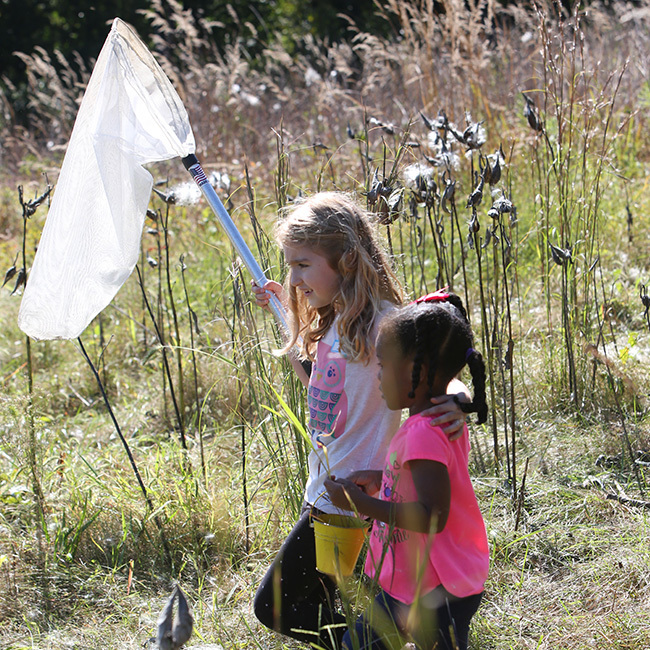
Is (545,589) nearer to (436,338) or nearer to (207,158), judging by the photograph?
(436,338)

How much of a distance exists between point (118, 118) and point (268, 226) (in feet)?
9.00

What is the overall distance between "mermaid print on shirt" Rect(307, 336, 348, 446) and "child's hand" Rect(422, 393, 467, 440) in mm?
326

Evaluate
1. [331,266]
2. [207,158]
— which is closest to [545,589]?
[331,266]

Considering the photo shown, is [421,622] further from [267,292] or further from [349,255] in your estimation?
[267,292]

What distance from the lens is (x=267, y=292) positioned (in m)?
1.97

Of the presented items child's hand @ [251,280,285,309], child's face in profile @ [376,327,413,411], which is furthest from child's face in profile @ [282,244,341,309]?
child's face in profile @ [376,327,413,411]

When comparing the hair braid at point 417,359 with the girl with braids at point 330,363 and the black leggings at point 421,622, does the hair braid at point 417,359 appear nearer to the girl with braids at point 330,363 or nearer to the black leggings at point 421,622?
the girl with braids at point 330,363

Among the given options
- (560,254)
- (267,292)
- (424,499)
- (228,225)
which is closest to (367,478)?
(424,499)

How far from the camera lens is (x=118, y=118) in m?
1.90

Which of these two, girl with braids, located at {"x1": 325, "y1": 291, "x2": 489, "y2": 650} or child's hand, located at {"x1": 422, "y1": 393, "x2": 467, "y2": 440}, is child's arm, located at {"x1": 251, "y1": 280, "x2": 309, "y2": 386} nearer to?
girl with braids, located at {"x1": 325, "y1": 291, "x2": 489, "y2": 650}

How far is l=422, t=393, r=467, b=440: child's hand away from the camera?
1407 mm

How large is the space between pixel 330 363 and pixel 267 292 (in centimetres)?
33

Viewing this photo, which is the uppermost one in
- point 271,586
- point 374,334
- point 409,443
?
point 374,334

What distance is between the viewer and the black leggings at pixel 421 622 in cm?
146
